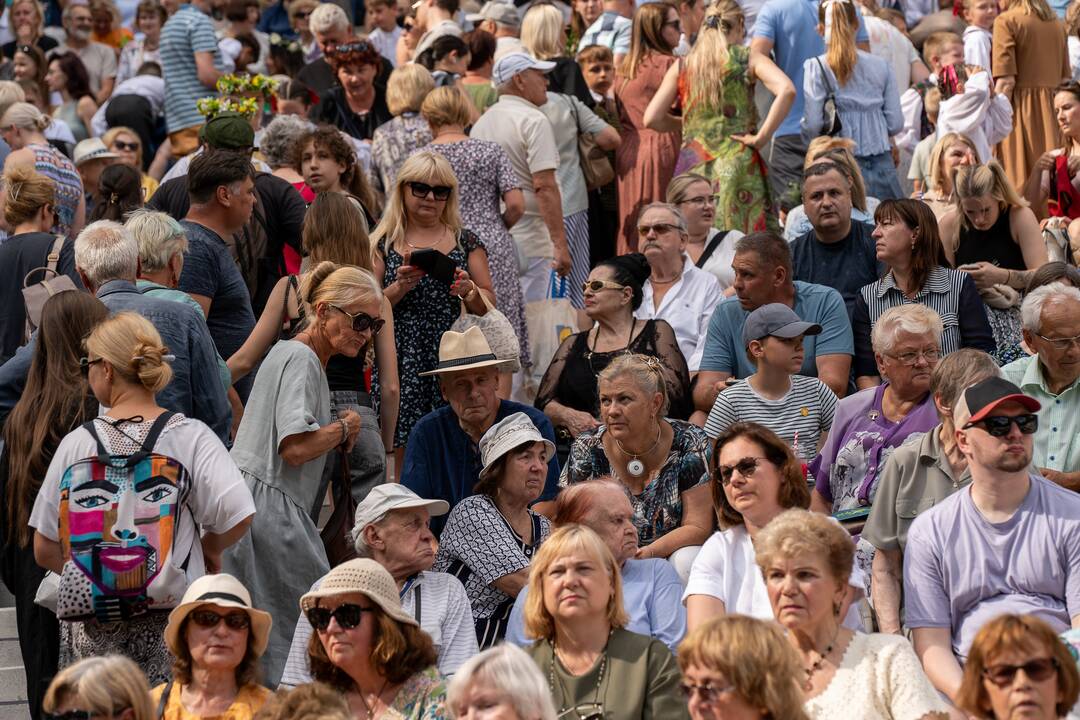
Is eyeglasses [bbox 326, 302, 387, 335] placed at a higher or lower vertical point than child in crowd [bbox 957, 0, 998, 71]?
lower

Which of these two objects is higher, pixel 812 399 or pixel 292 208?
pixel 292 208

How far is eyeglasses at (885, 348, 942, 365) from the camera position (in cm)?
706

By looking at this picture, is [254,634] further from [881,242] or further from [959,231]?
[959,231]

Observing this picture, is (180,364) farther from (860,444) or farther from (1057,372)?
(1057,372)

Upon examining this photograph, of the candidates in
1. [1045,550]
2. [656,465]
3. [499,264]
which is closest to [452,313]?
[499,264]

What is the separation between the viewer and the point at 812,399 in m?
7.68

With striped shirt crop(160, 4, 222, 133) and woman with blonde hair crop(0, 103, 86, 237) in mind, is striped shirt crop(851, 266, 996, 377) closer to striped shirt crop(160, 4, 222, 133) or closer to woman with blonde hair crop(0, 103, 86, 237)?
woman with blonde hair crop(0, 103, 86, 237)

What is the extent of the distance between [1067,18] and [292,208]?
680 cm

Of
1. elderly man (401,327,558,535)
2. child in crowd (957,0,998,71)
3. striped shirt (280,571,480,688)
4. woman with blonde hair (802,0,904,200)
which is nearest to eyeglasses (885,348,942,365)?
elderly man (401,327,558,535)

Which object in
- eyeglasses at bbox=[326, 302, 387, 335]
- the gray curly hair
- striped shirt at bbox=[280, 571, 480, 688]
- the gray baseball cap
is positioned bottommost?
striped shirt at bbox=[280, 571, 480, 688]

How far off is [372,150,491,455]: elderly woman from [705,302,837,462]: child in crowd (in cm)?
132

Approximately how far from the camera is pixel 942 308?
8.28m

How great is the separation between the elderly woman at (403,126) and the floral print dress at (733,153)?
155cm

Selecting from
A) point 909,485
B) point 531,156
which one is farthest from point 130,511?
point 531,156
